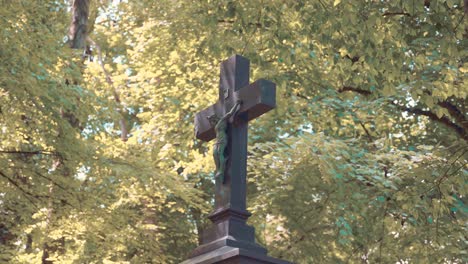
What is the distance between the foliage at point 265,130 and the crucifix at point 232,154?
8.70 feet

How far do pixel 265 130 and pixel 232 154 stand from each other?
29.1 feet

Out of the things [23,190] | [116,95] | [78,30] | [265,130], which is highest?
[116,95]

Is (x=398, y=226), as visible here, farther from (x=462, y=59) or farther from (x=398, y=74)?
(x=398, y=74)

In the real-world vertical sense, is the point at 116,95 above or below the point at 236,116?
above

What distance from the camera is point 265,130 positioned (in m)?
14.5

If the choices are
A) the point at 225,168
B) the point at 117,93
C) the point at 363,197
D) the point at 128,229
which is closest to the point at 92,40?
the point at 117,93

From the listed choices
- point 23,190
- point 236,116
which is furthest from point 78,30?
point 236,116

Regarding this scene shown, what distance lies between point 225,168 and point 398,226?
8.86m

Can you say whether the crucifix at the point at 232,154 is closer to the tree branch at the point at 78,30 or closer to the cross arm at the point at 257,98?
the cross arm at the point at 257,98

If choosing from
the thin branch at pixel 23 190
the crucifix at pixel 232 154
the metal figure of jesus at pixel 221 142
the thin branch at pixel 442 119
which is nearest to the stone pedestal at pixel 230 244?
the crucifix at pixel 232 154

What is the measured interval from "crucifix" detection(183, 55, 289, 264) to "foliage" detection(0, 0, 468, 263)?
8.70 feet

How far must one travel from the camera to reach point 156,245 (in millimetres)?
13297

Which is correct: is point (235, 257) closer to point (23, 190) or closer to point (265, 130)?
point (23, 190)

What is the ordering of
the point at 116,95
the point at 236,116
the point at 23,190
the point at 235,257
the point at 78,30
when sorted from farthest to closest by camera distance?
1. the point at 116,95
2. the point at 78,30
3. the point at 23,190
4. the point at 236,116
5. the point at 235,257
